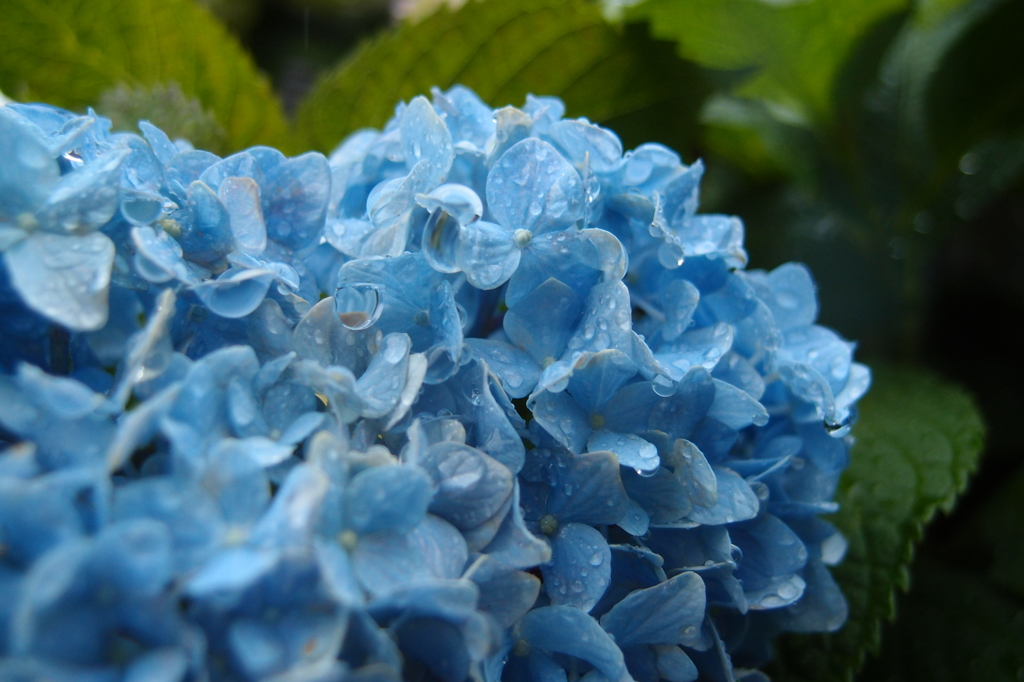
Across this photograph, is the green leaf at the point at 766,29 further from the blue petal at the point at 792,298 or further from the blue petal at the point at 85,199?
the blue petal at the point at 85,199

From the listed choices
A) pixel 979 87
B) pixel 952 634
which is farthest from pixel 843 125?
pixel 952 634

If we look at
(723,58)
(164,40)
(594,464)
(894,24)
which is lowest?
(164,40)

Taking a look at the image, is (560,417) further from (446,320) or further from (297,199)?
(297,199)


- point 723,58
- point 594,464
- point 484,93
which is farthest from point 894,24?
point 594,464

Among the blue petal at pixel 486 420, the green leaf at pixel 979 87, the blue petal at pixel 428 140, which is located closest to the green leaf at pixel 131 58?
the blue petal at pixel 428 140

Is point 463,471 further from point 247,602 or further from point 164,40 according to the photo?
point 164,40

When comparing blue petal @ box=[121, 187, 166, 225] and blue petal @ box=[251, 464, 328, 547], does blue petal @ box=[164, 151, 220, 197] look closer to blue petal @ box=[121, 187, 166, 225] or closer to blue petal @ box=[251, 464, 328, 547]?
blue petal @ box=[121, 187, 166, 225]
